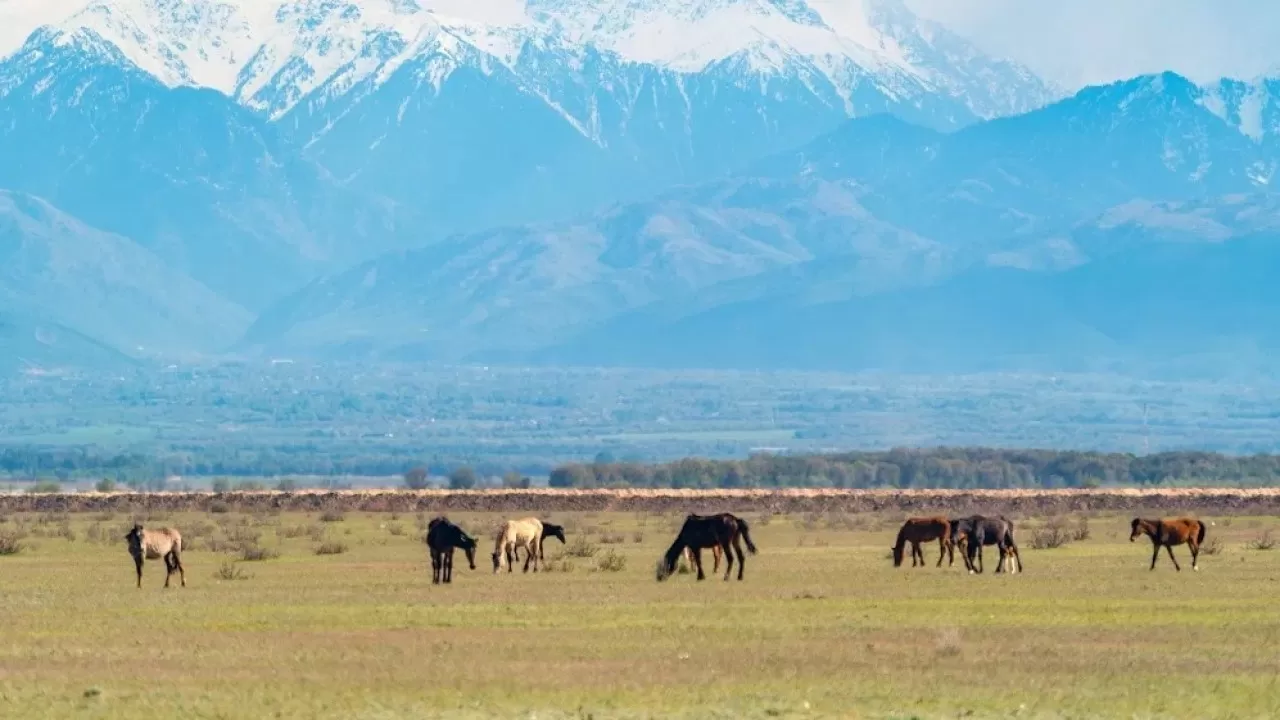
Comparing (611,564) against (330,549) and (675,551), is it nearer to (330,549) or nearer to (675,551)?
(675,551)

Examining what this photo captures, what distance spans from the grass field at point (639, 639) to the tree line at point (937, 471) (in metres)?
71.5

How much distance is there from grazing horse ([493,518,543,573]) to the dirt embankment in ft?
86.6

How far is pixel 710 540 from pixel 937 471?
90.3 meters

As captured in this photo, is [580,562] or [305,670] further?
[580,562]

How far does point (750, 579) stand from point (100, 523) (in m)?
27.3

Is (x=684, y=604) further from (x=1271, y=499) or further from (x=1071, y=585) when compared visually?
(x=1271, y=499)

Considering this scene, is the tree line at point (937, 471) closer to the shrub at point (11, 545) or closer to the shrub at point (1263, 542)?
the shrub at point (1263, 542)

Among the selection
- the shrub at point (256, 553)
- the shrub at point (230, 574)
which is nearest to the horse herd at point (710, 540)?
the shrub at point (230, 574)

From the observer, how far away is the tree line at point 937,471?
382ft

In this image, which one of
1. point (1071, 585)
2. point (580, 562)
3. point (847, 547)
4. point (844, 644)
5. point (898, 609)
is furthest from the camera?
point (847, 547)

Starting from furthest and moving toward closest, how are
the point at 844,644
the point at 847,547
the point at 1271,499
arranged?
the point at 1271,499 → the point at 847,547 → the point at 844,644

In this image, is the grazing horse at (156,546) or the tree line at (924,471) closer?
the grazing horse at (156,546)

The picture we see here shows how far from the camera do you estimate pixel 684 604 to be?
3362 cm

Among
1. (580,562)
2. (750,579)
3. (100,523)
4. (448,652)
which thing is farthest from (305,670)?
(100,523)
